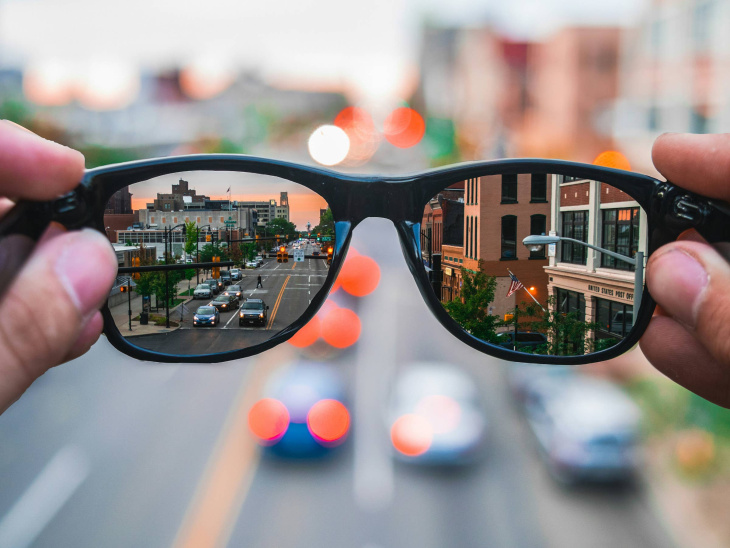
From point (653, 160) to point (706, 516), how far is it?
16.2 feet

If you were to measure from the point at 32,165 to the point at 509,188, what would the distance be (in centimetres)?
62

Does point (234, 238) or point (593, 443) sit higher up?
point (234, 238)

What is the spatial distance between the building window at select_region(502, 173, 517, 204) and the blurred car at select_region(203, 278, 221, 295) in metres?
0.51

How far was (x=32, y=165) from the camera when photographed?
40 cm

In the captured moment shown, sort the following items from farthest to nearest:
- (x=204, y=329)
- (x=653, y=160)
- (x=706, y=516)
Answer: (x=706, y=516), (x=204, y=329), (x=653, y=160)

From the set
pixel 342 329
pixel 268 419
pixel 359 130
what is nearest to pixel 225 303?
pixel 359 130

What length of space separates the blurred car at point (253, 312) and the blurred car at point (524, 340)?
15.8 inches

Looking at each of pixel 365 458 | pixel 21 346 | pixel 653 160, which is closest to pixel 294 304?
pixel 21 346

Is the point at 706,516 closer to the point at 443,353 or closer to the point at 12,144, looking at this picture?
the point at 443,353

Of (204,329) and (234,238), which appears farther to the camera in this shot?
(234,238)

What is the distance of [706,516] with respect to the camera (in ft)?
12.7

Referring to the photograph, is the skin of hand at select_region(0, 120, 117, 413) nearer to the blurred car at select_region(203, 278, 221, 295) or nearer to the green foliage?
the blurred car at select_region(203, 278, 221, 295)

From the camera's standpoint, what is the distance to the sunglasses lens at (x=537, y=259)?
25.3 inches

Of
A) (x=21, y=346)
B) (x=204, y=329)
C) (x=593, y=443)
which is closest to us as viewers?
(x=21, y=346)
